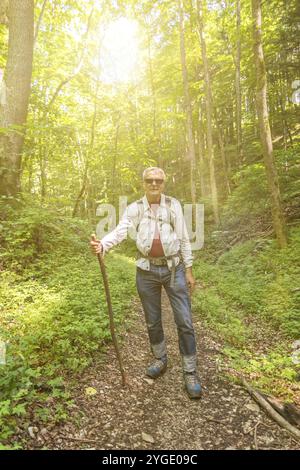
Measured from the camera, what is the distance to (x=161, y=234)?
4.21 meters

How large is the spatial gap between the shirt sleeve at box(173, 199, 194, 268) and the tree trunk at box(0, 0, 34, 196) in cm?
607

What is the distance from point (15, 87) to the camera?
8.63m

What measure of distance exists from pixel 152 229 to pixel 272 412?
2640mm

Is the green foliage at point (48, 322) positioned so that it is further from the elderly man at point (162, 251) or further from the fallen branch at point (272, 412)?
the fallen branch at point (272, 412)

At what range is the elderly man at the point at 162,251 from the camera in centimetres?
421

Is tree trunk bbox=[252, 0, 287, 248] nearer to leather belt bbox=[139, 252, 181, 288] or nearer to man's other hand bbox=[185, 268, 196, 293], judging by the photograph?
man's other hand bbox=[185, 268, 196, 293]

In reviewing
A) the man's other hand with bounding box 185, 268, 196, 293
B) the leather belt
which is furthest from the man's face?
the man's other hand with bounding box 185, 268, 196, 293

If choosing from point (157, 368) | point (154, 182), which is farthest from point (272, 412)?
point (154, 182)

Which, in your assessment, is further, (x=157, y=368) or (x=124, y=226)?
(x=157, y=368)

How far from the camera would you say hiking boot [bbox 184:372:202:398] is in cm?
409

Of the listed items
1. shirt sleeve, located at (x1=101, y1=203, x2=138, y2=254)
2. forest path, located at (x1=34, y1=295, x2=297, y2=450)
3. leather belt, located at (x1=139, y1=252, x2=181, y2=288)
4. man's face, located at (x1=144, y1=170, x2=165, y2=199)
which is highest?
man's face, located at (x1=144, y1=170, x2=165, y2=199)

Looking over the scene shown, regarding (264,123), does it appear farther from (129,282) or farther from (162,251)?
(162,251)
